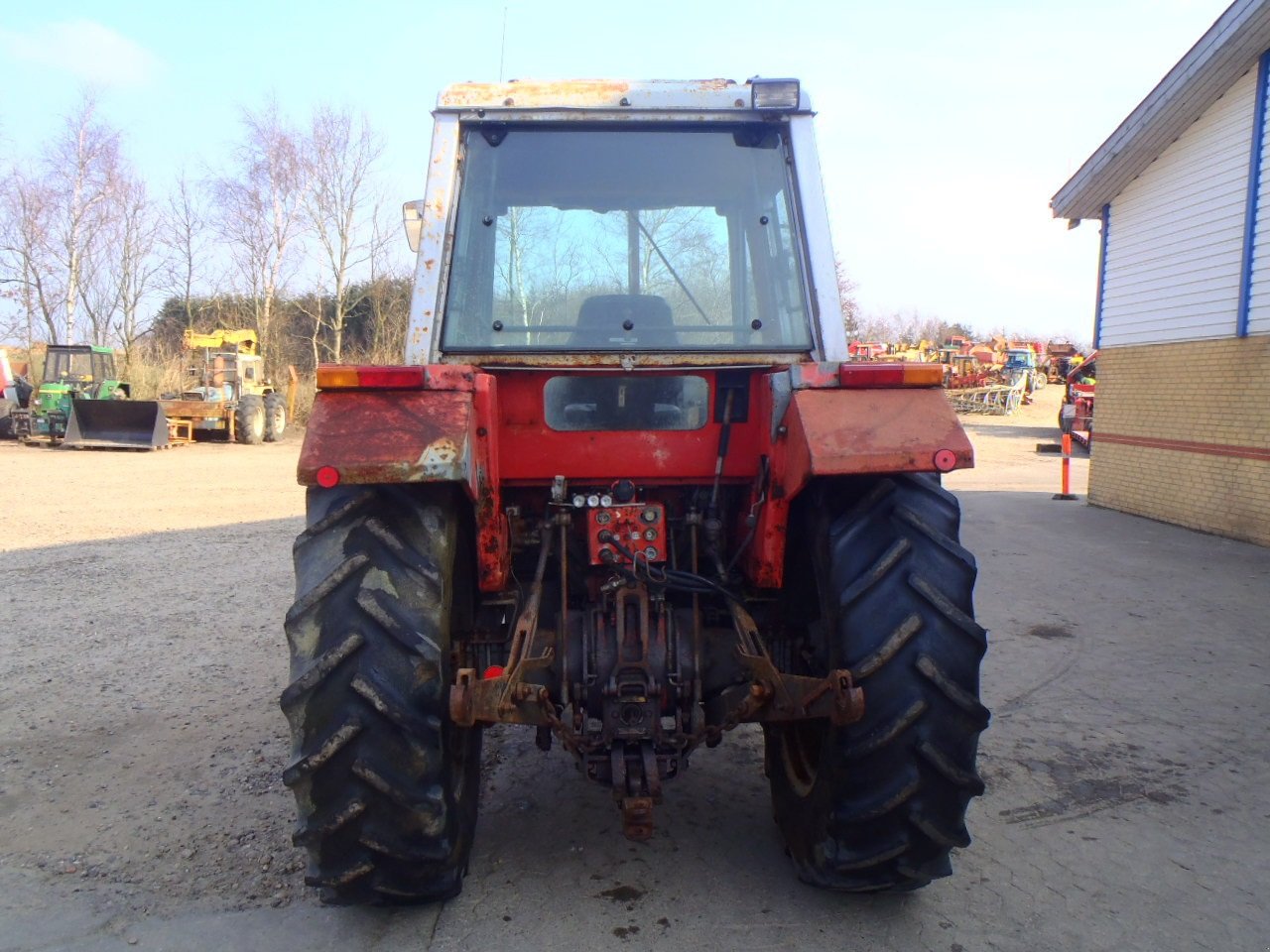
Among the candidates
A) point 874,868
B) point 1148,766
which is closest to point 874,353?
point 1148,766

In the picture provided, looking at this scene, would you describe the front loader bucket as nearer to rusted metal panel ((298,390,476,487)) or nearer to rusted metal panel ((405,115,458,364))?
rusted metal panel ((405,115,458,364))

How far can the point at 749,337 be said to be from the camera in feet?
11.1

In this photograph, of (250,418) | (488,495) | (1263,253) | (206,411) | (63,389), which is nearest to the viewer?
(488,495)

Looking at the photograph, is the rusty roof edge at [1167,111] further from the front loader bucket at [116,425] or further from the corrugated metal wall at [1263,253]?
the front loader bucket at [116,425]

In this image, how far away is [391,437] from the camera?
264 centimetres

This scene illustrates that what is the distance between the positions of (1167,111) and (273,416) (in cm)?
2077

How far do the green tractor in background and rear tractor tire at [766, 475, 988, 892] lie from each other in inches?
902

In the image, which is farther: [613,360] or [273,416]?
[273,416]

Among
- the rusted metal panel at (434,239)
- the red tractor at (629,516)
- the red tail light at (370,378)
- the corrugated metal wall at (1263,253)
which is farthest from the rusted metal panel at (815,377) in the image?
the corrugated metal wall at (1263,253)

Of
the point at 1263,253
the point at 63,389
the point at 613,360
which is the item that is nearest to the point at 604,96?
the point at 613,360

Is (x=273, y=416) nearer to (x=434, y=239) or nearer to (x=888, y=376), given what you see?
(x=434, y=239)

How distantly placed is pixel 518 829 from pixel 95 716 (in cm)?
264

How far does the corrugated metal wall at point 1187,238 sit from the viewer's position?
998 centimetres

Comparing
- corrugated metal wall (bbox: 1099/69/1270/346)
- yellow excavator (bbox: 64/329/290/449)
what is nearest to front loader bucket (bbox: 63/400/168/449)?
yellow excavator (bbox: 64/329/290/449)
